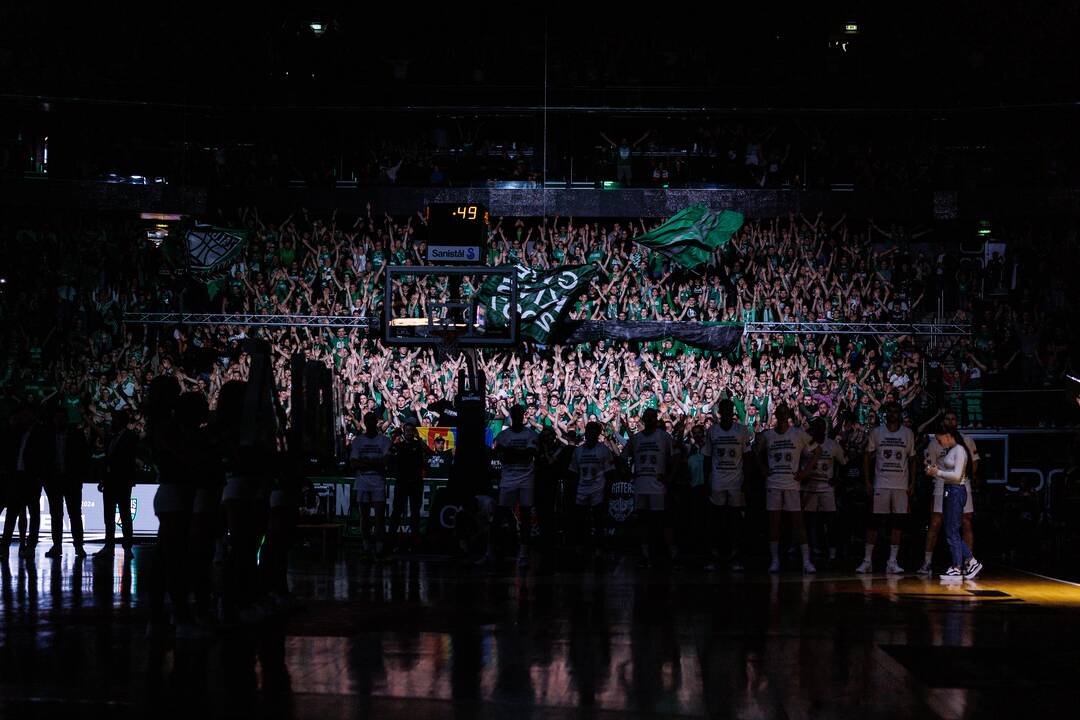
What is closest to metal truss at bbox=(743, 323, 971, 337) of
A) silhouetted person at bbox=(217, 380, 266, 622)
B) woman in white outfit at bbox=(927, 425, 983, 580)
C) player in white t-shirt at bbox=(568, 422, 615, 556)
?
player in white t-shirt at bbox=(568, 422, 615, 556)

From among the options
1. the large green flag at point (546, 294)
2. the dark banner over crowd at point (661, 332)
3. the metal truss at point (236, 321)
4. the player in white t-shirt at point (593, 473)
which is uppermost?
the large green flag at point (546, 294)

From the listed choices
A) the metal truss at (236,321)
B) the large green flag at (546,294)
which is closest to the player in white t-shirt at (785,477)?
the large green flag at (546,294)

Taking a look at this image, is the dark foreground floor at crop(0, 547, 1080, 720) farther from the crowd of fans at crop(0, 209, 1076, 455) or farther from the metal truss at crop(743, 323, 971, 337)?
the metal truss at crop(743, 323, 971, 337)

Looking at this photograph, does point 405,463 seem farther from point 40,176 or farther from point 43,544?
point 40,176

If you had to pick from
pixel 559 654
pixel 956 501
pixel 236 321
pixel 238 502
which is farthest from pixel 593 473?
pixel 236 321

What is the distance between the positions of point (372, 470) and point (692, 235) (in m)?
12.4

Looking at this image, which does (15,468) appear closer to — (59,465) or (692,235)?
(59,465)

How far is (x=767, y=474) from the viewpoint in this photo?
15211 mm

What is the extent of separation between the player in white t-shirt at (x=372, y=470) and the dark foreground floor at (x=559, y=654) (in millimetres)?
3720

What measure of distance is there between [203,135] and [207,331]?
9.74 meters

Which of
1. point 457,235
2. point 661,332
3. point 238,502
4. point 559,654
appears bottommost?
point 559,654

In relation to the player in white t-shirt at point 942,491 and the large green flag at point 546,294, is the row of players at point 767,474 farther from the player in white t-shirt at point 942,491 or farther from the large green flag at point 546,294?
the large green flag at point 546,294

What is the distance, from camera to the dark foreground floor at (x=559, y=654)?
6348 millimetres

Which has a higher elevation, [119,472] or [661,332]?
[661,332]
